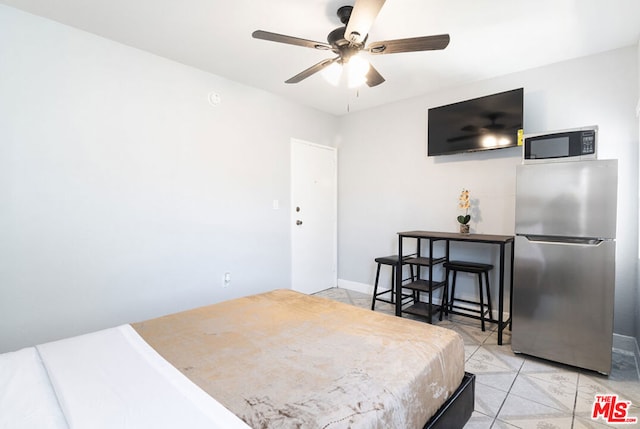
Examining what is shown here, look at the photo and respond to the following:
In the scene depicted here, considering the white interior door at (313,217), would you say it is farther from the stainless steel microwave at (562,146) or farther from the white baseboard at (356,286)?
the stainless steel microwave at (562,146)

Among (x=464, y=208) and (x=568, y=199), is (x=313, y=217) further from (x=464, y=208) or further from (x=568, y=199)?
(x=568, y=199)

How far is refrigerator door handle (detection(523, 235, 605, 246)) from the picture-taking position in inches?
86.2

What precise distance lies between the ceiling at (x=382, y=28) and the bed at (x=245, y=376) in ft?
6.52

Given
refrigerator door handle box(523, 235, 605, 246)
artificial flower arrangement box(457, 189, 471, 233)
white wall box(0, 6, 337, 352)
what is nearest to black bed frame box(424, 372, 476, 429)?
refrigerator door handle box(523, 235, 605, 246)

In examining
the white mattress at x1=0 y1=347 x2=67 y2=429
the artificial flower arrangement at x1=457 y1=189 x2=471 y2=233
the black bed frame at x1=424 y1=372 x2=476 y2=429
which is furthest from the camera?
the artificial flower arrangement at x1=457 y1=189 x2=471 y2=233

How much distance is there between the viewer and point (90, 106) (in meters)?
2.37

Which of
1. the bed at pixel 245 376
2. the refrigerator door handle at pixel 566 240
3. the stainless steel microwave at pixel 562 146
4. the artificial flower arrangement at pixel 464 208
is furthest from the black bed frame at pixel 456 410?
the artificial flower arrangement at pixel 464 208

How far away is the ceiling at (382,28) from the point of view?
2045mm

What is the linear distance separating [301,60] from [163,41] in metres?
1.12

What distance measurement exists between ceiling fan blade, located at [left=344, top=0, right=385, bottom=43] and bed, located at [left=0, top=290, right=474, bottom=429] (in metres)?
1.58
